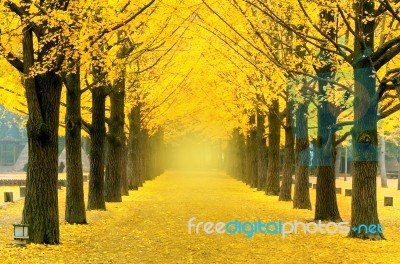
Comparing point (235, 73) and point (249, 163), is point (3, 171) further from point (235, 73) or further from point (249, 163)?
point (235, 73)

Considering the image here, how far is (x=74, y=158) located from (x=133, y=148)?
770 inches

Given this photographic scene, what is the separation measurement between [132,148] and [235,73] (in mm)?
10123

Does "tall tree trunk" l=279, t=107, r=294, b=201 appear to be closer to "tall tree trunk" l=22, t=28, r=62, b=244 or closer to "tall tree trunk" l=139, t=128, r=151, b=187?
"tall tree trunk" l=139, t=128, r=151, b=187

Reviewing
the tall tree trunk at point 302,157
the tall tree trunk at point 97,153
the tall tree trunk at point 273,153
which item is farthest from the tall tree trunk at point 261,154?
the tall tree trunk at point 97,153

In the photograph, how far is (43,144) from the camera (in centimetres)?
1374

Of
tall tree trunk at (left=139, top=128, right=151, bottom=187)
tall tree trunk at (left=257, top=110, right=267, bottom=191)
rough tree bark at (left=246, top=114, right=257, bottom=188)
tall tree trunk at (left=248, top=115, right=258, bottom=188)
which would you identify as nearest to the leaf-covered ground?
tall tree trunk at (left=257, top=110, right=267, bottom=191)

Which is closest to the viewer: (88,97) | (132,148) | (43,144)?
(43,144)

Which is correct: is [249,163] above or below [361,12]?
below

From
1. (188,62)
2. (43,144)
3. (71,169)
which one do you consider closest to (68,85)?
(71,169)

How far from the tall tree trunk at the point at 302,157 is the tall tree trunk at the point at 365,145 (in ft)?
25.5

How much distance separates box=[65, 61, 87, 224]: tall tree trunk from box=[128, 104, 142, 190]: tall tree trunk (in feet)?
61.7

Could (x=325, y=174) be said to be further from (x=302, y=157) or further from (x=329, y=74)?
(x=302, y=157)

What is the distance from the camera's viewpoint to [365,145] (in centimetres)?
1509

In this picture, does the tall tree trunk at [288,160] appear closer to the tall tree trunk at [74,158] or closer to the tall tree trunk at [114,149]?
the tall tree trunk at [114,149]
